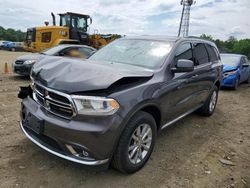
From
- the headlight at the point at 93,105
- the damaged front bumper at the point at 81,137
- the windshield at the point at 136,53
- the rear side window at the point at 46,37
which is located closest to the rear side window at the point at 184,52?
the windshield at the point at 136,53

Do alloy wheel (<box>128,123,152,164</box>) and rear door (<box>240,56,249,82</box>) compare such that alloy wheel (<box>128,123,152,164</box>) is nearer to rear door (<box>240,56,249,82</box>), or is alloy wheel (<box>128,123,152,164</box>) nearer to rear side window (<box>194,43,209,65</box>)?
rear side window (<box>194,43,209,65</box>)

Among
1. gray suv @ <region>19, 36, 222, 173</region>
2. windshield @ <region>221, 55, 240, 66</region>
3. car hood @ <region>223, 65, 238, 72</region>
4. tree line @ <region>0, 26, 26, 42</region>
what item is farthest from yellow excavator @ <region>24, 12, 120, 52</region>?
tree line @ <region>0, 26, 26, 42</region>

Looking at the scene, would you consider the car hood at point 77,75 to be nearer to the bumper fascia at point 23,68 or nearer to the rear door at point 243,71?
the bumper fascia at point 23,68

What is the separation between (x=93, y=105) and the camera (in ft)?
9.21

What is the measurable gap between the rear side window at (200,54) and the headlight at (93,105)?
9.16ft

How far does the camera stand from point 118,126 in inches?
113

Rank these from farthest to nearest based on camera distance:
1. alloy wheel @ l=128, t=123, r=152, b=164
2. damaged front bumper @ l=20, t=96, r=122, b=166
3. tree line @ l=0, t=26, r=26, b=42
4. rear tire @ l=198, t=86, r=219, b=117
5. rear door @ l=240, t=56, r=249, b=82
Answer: tree line @ l=0, t=26, r=26, b=42
rear door @ l=240, t=56, r=249, b=82
rear tire @ l=198, t=86, r=219, b=117
alloy wheel @ l=128, t=123, r=152, b=164
damaged front bumper @ l=20, t=96, r=122, b=166

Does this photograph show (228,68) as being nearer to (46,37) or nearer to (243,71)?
(243,71)

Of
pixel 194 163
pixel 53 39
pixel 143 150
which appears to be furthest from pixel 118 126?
pixel 53 39

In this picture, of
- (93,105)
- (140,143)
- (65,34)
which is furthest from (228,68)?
(65,34)

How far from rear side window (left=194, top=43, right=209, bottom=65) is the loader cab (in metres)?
12.8

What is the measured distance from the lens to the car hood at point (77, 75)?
2.87 m

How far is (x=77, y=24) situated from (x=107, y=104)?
53.0ft

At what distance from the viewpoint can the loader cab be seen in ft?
56.0
